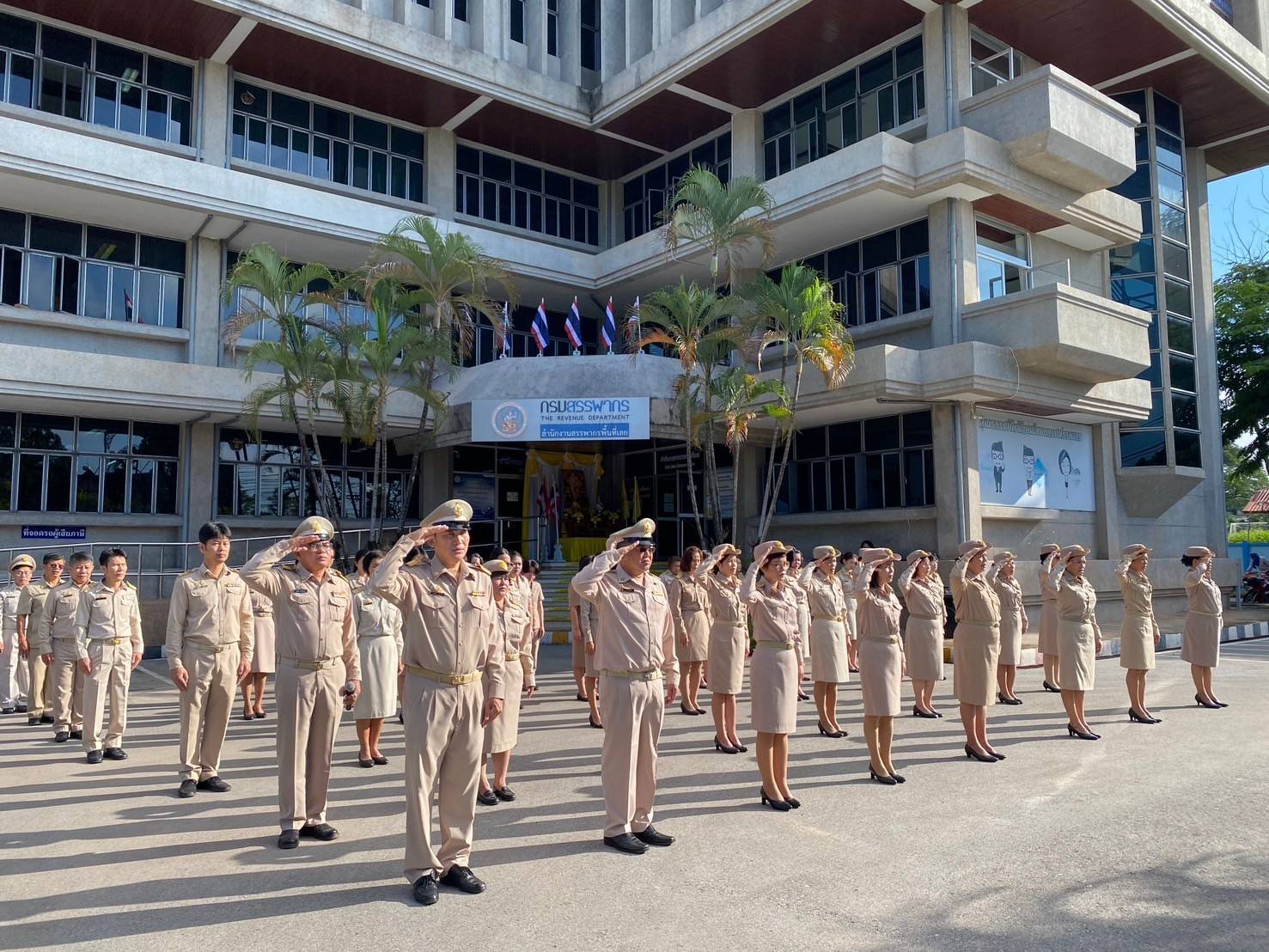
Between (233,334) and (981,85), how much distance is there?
50.9 feet

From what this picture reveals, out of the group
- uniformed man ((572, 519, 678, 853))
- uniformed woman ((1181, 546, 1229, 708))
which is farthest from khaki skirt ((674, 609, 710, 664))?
uniformed woman ((1181, 546, 1229, 708))

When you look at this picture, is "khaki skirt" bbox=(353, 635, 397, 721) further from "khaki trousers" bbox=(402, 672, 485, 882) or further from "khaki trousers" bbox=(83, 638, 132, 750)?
"khaki trousers" bbox=(402, 672, 485, 882)

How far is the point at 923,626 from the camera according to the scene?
959 cm

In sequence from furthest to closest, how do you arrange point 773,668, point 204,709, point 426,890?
point 204,709 < point 773,668 < point 426,890

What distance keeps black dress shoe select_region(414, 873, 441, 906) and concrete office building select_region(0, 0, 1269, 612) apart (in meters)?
13.6

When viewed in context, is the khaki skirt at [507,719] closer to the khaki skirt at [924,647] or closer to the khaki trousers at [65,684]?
the khaki skirt at [924,647]

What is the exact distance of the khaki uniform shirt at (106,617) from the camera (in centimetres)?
866

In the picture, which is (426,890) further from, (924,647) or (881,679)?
(924,647)

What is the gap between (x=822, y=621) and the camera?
9.66 metres

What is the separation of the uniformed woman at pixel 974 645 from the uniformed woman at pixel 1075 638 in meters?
1.14

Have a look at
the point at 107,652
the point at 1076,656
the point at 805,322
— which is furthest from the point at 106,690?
the point at 805,322

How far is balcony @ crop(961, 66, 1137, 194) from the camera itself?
58.6ft

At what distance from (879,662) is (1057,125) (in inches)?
559

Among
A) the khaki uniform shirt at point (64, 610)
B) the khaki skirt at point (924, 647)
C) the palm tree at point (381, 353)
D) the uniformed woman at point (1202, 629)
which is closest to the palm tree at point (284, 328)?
the palm tree at point (381, 353)
